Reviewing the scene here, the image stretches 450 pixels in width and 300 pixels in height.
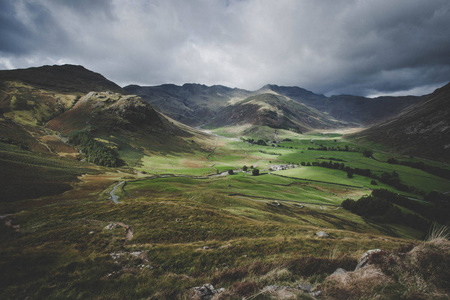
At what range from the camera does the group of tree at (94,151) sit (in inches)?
4471

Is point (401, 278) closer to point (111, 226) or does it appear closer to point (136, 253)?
point (136, 253)

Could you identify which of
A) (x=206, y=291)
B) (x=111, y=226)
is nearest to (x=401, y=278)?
(x=206, y=291)

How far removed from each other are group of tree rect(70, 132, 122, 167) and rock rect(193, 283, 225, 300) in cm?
12477

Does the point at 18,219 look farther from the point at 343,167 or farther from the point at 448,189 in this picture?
the point at 448,189

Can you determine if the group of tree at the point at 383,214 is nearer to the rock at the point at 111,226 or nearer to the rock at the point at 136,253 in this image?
the rock at the point at 136,253

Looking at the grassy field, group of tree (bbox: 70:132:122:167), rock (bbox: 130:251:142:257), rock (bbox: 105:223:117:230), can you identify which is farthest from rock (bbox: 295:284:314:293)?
group of tree (bbox: 70:132:122:167)

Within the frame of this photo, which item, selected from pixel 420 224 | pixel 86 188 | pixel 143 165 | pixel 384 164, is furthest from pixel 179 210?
pixel 384 164

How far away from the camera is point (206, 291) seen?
29.1ft

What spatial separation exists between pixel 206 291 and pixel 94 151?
480 ft

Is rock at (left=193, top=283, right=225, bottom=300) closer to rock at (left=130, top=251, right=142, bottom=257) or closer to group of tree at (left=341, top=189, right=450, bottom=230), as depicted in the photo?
rock at (left=130, top=251, right=142, bottom=257)

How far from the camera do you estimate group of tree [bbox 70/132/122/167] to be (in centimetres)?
11356

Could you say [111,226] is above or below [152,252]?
below

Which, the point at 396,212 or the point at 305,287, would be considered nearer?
the point at 305,287

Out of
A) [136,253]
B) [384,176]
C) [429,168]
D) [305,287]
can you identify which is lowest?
[384,176]
